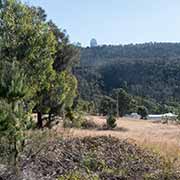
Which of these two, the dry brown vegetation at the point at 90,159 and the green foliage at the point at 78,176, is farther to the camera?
the dry brown vegetation at the point at 90,159

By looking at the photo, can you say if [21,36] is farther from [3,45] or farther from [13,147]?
[13,147]

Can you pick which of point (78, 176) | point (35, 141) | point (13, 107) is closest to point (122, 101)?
point (35, 141)

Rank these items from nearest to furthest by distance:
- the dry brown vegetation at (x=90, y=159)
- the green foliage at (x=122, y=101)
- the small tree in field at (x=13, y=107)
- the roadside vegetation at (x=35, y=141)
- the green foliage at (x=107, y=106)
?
1. the small tree in field at (x=13, y=107)
2. the roadside vegetation at (x=35, y=141)
3. the dry brown vegetation at (x=90, y=159)
4. the green foliage at (x=107, y=106)
5. the green foliage at (x=122, y=101)

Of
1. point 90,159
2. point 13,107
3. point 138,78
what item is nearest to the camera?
point 13,107

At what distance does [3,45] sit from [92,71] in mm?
84392

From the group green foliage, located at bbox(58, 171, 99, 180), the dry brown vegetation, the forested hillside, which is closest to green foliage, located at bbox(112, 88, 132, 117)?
the forested hillside

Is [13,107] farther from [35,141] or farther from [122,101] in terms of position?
[122,101]

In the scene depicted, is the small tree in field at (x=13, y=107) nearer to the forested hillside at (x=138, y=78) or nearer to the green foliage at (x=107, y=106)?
the green foliage at (x=107, y=106)

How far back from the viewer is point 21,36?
1409 centimetres

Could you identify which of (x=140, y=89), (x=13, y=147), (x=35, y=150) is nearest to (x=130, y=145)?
(x=35, y=150)

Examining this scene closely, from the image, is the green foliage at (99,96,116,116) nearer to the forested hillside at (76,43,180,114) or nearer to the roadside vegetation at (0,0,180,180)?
the forested hillside at (76,43,180,114)

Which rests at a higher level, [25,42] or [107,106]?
[25,42]

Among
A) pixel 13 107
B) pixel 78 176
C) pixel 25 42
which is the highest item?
pixel 25 42

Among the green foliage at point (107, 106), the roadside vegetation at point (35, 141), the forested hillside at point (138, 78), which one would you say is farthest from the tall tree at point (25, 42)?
the forested hillside at point (138, 78)
